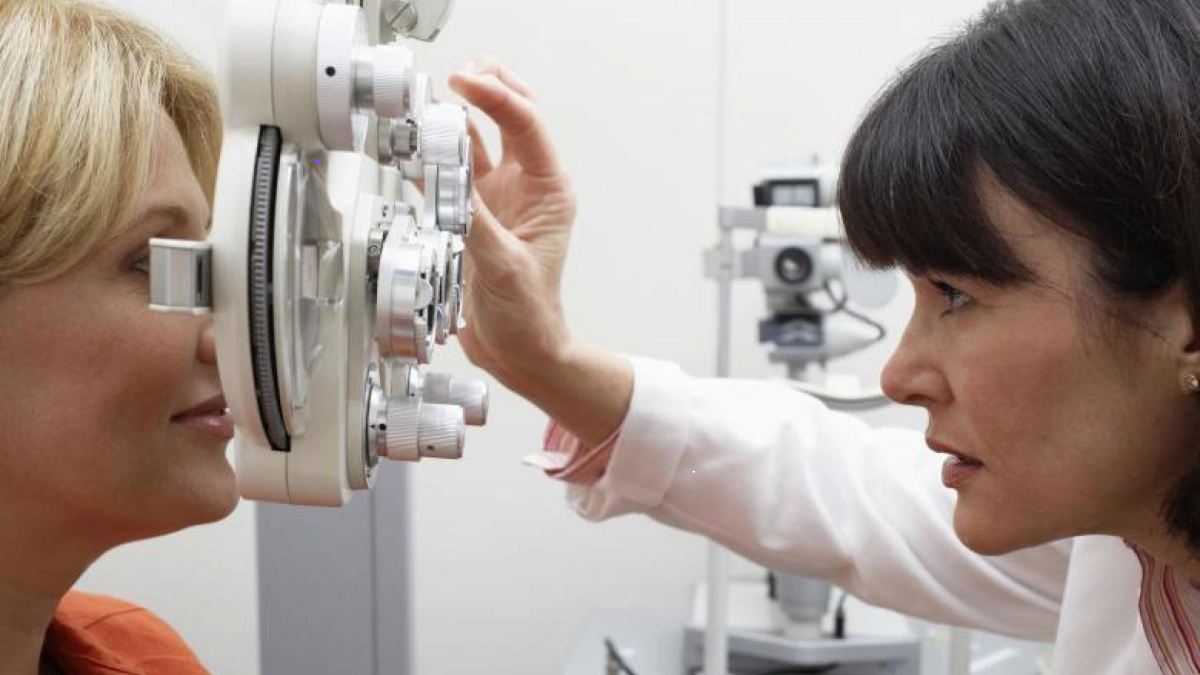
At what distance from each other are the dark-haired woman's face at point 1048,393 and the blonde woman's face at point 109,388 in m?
0.52

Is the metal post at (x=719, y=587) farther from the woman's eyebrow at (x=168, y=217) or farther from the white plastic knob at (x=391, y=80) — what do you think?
the white plastic knob at (x=391, y=80)

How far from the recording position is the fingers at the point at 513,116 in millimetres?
1061

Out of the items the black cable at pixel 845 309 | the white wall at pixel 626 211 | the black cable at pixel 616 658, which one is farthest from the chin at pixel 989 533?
the white wall at pixel 626 211

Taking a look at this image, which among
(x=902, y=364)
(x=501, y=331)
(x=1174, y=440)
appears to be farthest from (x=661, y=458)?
(x=1174, y=440)

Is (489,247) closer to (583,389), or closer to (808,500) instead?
(583,389)

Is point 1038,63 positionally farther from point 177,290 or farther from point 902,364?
point 177,290

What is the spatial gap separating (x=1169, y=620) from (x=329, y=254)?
68cm

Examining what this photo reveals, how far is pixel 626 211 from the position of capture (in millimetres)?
2633

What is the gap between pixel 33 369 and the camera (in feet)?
2.74

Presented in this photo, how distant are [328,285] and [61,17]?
319 mm

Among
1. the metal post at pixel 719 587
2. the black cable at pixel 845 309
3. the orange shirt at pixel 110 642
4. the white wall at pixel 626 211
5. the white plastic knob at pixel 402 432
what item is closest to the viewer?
the white plastic knob at pixel 402 432

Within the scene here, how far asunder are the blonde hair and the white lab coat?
1.92 feet

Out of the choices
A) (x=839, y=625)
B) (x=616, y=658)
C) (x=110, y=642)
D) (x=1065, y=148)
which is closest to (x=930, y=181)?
(x=1065, y=148)

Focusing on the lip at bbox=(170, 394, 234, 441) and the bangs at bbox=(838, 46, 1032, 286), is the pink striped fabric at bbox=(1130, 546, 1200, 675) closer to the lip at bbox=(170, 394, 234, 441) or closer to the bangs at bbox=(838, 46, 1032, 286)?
the bangs at bbox=(838, 46, 1032, 286)
